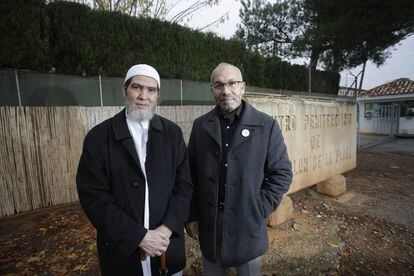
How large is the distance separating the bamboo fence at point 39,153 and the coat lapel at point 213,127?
3.81m

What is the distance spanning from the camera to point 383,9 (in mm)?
7137

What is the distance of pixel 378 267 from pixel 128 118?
11.1ft

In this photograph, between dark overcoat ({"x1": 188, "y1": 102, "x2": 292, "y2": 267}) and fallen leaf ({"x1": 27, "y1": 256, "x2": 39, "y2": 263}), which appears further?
fallen leaf ({"x1": 27, "y1": 256, "x2": 39, "y2": 263})

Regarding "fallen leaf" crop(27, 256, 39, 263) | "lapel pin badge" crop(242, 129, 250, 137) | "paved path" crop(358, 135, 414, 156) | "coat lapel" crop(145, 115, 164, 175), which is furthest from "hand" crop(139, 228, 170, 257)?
"paved path" crop(358, 135, 414, 156)

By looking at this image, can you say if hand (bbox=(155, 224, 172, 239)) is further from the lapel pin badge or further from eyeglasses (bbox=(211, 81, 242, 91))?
eyeglasses (bbox=(211, 81, 242, 91))

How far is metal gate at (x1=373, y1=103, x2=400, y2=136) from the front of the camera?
17384 millimetres

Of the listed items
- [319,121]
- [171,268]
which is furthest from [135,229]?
[319,121]

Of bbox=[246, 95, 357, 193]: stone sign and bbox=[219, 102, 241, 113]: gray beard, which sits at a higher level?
bbox=[219, 102, 241, 113]: gray beard

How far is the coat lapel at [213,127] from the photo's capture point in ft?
6.21

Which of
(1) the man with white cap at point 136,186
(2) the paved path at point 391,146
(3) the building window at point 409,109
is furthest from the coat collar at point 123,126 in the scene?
(3) the building window at point 409,109

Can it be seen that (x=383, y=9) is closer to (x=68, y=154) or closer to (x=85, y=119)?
(x=85, y=119)

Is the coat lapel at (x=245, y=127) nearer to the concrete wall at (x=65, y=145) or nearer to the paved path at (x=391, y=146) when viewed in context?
the concrete wall at (x=65, y=145)

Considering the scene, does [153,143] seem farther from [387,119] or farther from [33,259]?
[387,119]

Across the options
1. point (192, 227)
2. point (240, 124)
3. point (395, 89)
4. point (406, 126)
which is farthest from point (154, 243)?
point (395, 89)
